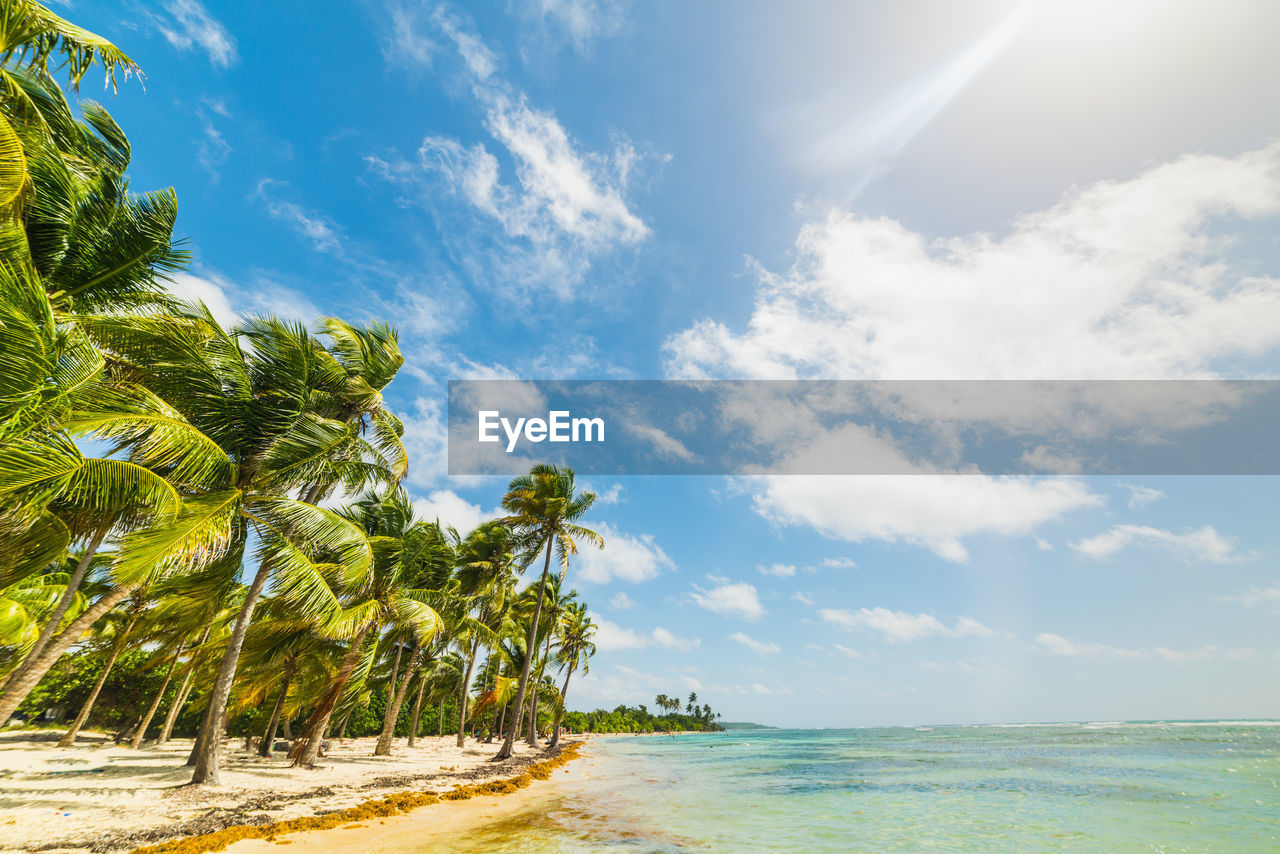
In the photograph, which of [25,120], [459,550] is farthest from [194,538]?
[459,550]

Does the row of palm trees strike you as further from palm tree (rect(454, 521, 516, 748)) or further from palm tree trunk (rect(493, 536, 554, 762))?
palm tree (rect(454, 521, 516, 748))

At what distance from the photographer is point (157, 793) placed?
10438 millimetres

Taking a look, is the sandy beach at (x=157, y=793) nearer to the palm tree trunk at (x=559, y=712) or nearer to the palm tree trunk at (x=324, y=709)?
the palm tree trunk at (x=324, y=709)

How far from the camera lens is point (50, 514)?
308 inches

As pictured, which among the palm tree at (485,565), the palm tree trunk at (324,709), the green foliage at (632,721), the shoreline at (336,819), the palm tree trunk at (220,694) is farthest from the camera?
the green foliage at (632,721)

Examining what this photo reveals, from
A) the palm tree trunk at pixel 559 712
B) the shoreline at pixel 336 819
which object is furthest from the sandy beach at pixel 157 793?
the palm tree trunk at pixel 559 712

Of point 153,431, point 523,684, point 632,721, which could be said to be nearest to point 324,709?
point 523,684

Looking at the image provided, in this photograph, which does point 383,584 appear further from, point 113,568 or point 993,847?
point 993,847

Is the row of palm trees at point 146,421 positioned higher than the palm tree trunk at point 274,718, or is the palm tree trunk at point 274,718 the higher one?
the row of palm trees at point 146,421

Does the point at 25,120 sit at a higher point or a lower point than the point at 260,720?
higher

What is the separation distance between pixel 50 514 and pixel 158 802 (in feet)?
20.2

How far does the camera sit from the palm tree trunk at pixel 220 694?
11156mm

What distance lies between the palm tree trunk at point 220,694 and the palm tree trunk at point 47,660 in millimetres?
3035

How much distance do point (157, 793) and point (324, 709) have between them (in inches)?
199
